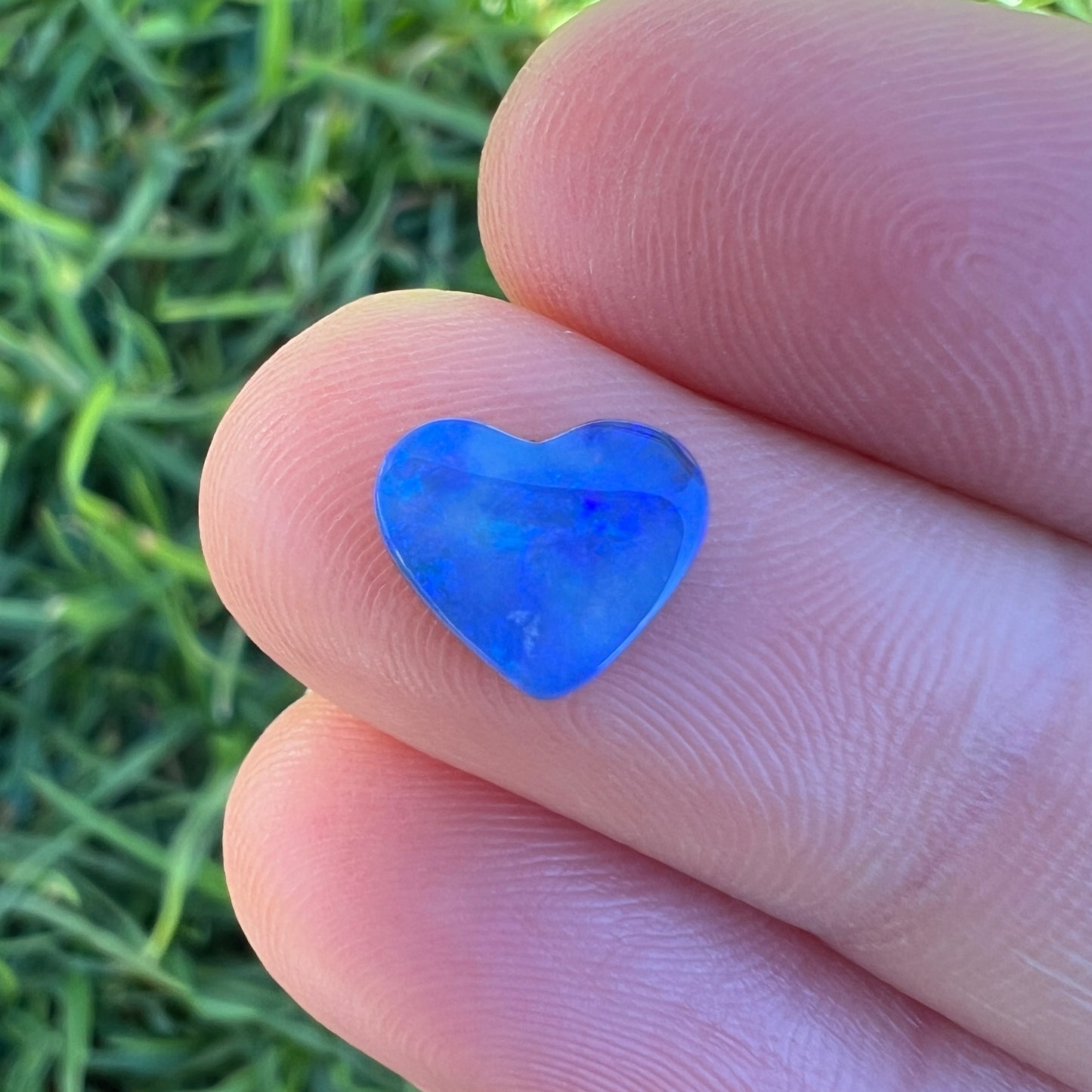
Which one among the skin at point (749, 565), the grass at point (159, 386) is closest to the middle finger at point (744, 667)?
the skin at point (749, 565)

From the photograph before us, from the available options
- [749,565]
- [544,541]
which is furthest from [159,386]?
[749,565]

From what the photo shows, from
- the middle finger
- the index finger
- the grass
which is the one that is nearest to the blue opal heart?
the middle finger

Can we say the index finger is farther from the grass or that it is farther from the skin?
the grass

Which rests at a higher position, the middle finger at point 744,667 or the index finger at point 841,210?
the index finger at point 841,210

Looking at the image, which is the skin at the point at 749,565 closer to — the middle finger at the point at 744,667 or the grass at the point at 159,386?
the middle finger at the point at 744,667

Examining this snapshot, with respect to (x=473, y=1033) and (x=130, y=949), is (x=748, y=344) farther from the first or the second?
(x=130, y=949)

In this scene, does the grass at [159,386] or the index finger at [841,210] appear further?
the grass at [159,386]

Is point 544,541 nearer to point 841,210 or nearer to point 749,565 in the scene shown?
point 749,565
